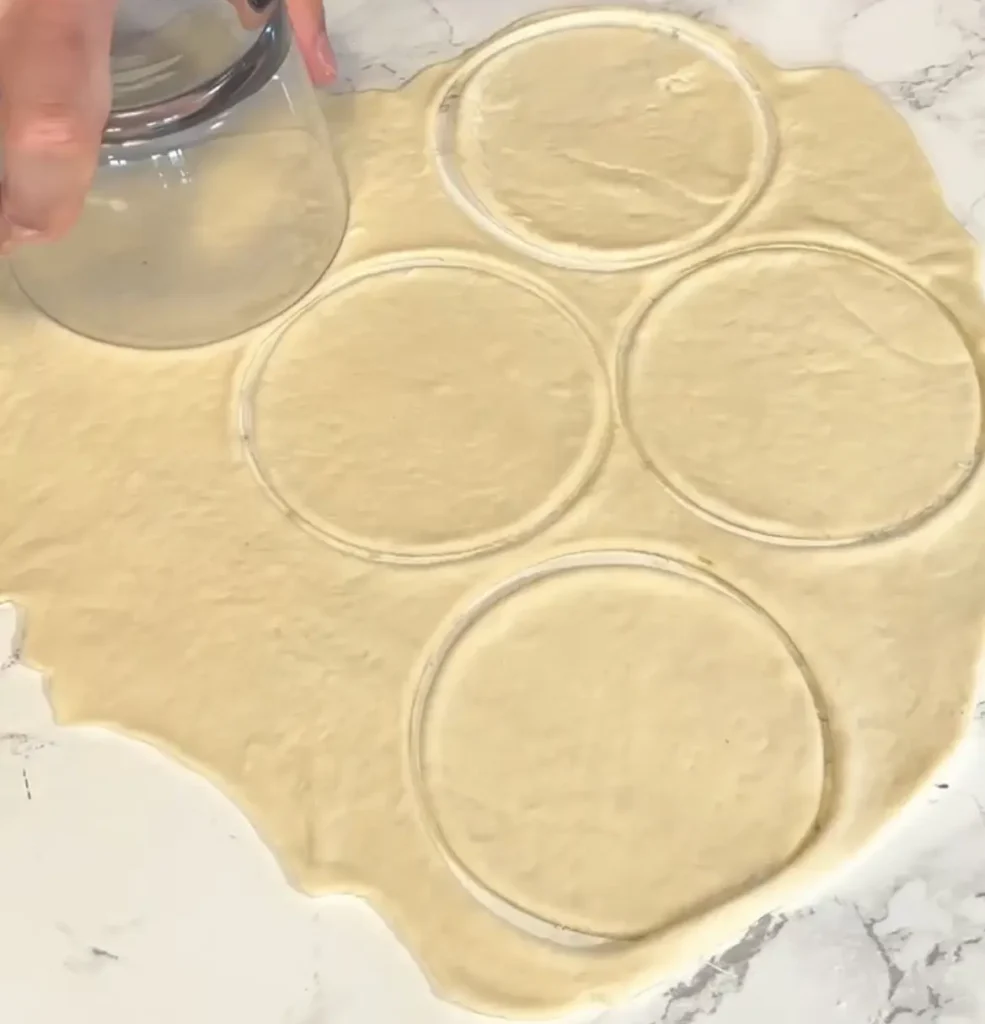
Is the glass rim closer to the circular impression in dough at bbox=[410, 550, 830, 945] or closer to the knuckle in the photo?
the knuckle

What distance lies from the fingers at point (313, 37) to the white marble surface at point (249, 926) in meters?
0.45

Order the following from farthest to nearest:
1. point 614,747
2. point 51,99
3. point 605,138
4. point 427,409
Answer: point 605,138, point 427,409, point 614,747, point 51,99

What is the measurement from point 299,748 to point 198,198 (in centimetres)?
37

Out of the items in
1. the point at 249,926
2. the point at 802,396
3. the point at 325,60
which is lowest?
the point at 249,926

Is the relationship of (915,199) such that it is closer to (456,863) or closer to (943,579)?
(943,579)

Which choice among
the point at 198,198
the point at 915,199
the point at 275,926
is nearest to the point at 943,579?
the point at 915,199

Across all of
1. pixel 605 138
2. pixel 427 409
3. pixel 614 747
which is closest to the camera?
pixel 614 747

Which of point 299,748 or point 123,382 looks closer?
point 299,748

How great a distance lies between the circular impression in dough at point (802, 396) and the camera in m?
0.73

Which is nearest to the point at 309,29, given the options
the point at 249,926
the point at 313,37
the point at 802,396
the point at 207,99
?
the point at 313,37

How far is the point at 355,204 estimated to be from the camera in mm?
832

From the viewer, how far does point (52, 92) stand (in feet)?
1.73

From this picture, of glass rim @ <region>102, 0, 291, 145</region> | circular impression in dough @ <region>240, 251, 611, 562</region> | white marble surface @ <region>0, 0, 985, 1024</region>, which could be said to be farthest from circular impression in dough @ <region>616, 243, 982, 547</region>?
glass rim @ <region>102, 0, 291, 145</region>

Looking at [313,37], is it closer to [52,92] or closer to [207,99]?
[207,99]
